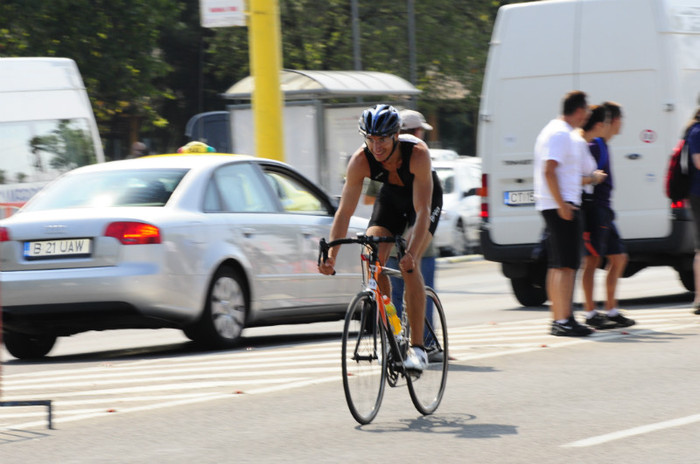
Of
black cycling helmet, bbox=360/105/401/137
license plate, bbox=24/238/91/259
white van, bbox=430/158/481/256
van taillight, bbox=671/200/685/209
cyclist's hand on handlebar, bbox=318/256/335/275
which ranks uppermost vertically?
black cycling helmet, bbox=360/105/401/137

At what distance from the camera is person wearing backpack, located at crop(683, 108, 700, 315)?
12242 millimetres

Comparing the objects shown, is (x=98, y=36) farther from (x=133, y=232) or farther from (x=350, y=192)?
(x=350, y=192)

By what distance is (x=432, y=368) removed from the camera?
7.49 m

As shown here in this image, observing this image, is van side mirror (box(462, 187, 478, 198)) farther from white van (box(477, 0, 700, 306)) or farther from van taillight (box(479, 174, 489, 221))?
white van (box(477, 0, 700, 306))

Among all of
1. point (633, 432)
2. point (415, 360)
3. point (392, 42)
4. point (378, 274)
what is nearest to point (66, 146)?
point (378, 274)

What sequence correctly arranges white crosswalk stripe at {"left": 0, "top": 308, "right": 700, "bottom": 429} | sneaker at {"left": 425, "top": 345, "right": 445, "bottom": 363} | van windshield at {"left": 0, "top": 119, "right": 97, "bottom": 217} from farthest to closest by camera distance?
van windshield at {"left": 0, "top": 119, "right": 97, "bottom": 217} → white crosswalk stripe at {"left": 0, "top": 308, "right": 700, "bottom": 429} → sneaker at {"left": 425, "top": 345, "right": 445, "bottom": 363}

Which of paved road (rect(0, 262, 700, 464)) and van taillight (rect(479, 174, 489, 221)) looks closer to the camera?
paved road (rect(0, 262, 700, 464))

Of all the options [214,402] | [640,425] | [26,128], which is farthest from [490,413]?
[26,128]

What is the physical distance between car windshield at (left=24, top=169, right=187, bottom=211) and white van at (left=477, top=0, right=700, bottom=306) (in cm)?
403

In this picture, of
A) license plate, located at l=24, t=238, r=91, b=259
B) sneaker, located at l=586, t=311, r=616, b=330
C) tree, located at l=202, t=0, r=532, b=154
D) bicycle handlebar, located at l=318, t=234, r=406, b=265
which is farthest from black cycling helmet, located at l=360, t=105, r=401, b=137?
tree, located at l=202, t=0, r=532, b=154

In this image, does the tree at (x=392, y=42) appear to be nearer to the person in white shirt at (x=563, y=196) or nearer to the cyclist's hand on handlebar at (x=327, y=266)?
the person in white shirt at (x=563, y=196)

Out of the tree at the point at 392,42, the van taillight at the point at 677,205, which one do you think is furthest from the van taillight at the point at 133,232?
the tree at the point at 392,42

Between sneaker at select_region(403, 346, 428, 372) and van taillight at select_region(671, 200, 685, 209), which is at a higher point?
van taillight at select_region(671, 200, 685, 209)

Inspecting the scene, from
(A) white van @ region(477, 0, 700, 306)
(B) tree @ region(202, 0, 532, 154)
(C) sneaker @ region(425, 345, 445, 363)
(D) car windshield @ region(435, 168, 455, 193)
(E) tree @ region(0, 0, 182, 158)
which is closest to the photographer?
(C) sneaker @ region(425, 345, 445, 363)
